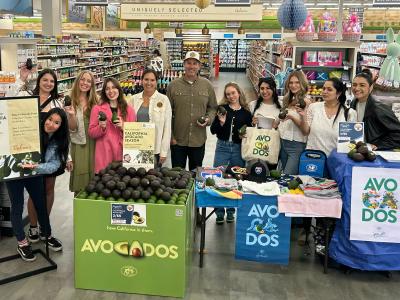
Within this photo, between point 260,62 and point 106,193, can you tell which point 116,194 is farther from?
point 260,62

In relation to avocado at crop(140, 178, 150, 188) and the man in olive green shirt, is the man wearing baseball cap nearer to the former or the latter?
the man in olive green shirt

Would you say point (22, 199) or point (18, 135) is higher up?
point (18, 135)

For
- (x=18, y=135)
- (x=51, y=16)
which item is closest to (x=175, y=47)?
(x=51, y=16)

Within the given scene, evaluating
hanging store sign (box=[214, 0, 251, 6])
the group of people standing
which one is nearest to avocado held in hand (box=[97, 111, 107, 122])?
the group of people standing

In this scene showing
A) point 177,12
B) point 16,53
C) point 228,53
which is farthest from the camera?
point 228,53

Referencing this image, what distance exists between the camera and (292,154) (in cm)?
430

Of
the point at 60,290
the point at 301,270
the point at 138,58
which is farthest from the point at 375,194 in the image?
the point at 138,58

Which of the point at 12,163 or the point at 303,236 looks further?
the point at 303,236

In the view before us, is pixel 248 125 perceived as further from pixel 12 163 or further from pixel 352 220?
pixel 12 163

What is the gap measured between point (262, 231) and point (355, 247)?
0.79 meters

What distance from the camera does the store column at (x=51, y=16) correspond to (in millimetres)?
11703

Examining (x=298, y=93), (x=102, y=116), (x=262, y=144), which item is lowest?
(x=262, y=144)

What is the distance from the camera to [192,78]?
446 cm

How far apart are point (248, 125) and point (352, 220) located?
145 centimetres
